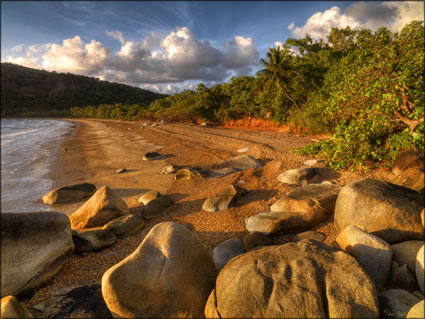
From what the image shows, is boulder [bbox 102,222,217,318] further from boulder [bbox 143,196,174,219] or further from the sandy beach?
boulder [bbox 143,196,174,219]

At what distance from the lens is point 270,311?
2.40 meters

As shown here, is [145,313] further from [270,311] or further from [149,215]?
[149,215]

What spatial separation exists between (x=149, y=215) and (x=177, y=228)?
300cm

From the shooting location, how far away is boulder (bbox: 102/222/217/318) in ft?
9.41

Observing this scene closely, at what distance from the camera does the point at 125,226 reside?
5297 millimetres

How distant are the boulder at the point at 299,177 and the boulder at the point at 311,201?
1286 millimetres

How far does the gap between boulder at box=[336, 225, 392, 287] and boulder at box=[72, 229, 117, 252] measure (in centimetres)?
456

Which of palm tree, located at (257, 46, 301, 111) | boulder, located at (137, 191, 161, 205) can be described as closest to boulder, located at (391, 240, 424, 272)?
boulder, located at (137, 191, 161, 205)

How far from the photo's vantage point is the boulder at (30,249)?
3287 mm

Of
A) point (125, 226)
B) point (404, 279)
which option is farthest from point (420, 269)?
point (125, 226)

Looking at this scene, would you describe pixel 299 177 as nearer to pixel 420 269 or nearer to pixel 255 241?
pixel 255 241

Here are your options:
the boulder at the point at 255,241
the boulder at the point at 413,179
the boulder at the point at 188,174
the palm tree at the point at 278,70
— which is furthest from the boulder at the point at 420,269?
the palm tree at the point at 278,70

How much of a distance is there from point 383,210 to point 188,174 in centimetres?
620

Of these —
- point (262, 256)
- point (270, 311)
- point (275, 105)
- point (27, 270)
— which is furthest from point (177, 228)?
point (275, 105)
